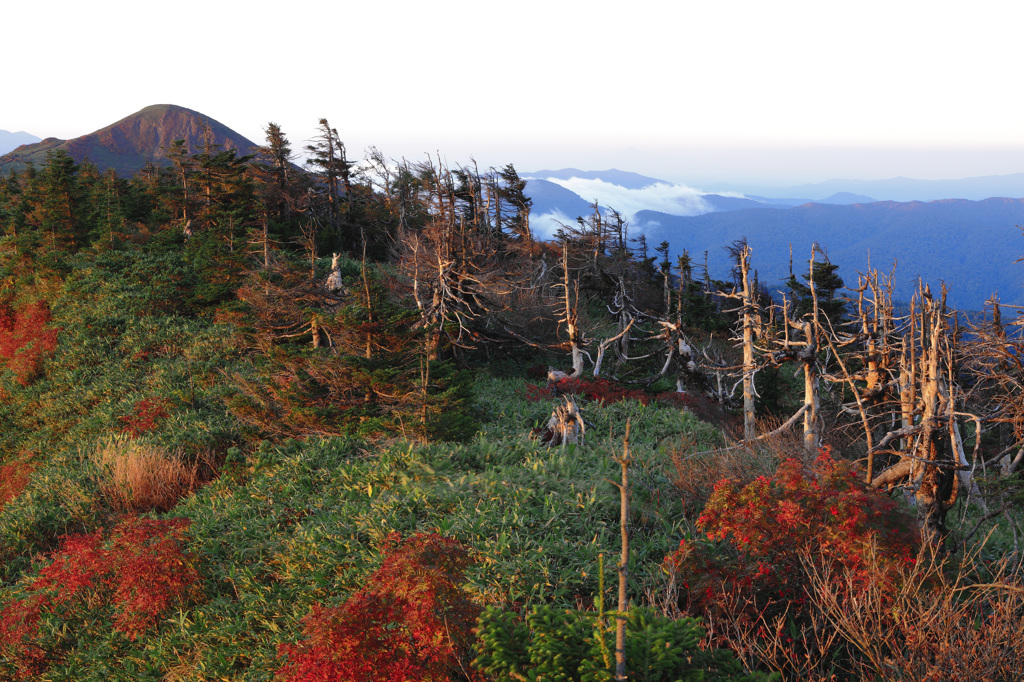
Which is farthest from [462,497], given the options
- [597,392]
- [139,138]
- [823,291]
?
[139,138]

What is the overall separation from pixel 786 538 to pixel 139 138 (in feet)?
515

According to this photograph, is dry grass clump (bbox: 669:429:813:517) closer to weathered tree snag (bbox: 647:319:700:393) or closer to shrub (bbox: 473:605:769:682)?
shrub (bbox: 473:605:769:682)

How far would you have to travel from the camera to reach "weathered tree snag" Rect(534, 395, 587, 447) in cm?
1230

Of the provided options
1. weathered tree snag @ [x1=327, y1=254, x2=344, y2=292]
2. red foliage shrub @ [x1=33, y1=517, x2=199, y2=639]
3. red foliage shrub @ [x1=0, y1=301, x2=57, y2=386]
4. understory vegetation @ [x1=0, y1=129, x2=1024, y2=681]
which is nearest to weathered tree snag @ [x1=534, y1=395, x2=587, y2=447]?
understory vegetation @ [x1=0, y1=129, x2=1024, y2=681]

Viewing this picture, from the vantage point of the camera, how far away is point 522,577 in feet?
20.5

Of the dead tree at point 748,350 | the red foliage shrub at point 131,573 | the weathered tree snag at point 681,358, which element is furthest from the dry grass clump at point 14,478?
the weathered tree snag at point 681,358

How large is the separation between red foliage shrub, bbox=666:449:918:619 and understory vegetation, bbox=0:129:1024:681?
0.03m

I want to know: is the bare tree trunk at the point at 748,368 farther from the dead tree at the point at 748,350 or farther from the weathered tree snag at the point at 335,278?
the weathered tree snag at the point at 335,278

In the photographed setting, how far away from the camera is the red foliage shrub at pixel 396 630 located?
4.44m

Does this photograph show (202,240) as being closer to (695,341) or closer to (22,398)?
(22,398)

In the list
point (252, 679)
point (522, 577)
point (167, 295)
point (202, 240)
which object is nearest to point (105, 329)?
point (167, 295)

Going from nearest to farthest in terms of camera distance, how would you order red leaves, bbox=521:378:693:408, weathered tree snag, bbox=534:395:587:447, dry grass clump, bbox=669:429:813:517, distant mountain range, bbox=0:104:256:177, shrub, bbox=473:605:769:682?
shrub, bbox=473:605:769:682
dry grass clump, bbox=669:429:813:517
weathered tree snag, bbox=534:395:587:447
red leaves, bbox=521:378:693:408
distant mountain range, bbox=0:104:256:177

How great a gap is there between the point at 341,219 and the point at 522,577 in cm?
3368

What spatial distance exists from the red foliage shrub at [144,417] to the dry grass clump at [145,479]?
6.99 feet
